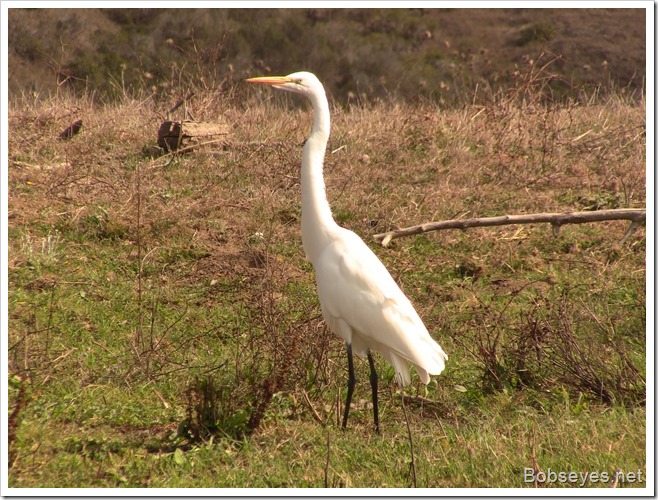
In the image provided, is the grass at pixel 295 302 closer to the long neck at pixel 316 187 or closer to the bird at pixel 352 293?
the bird at pixel 352 293

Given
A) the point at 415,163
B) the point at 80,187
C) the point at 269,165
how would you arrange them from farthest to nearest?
the point at 415,163, the point at 269,165, the point at 80,187

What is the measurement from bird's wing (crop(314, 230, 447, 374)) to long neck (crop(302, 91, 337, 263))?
0.15m

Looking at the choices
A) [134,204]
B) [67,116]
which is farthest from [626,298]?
[67,116]

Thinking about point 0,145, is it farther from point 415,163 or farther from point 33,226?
point 415,163

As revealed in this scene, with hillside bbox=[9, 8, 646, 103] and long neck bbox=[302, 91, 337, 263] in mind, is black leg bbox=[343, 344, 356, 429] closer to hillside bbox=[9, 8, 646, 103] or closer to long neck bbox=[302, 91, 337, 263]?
long neck bbox=[302, 91, 337, 263]

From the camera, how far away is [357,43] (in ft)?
62.7

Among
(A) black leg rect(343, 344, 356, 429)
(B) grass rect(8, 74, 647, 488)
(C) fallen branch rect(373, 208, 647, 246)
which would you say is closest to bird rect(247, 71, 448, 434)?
(A) black leg rect(343, 344, 356, 429)

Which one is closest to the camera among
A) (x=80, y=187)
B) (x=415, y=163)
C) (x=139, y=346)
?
(x=139, y=346)

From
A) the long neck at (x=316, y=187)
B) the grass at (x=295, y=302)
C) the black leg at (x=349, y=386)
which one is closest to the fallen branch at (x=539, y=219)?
the grass at (x=295, y=302)

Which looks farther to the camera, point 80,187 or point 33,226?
point 80,187

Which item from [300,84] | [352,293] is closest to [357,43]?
[300,84]

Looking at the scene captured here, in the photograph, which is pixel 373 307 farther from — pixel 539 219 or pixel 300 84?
pixel 539 219

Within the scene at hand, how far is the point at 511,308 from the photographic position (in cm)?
515

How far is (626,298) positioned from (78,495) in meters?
3.56
